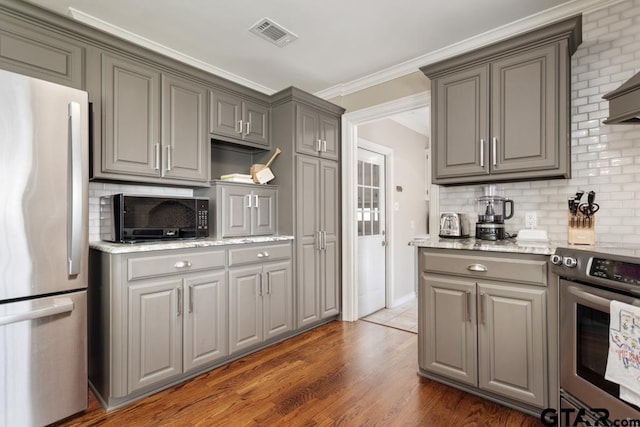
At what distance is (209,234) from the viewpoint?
268cm

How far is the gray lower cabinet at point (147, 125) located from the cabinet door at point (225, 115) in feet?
0.26

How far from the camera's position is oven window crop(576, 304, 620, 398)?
1.39 meters

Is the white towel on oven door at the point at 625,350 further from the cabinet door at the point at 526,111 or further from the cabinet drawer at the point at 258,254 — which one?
Answer: the cabinet drawer at the point at 258,254

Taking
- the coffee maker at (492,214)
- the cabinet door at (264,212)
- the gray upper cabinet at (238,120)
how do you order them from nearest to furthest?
the coffee maker at (492,214), the gray upper cabinet at (238,120), the cabinet door at (264,212)

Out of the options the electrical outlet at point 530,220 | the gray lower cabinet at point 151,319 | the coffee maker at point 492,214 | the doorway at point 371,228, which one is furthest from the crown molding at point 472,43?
the gray lower cabinet at point 151,319

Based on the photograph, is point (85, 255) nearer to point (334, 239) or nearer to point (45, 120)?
point (45, 120)

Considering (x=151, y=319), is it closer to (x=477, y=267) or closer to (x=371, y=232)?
(x=477, y=267)

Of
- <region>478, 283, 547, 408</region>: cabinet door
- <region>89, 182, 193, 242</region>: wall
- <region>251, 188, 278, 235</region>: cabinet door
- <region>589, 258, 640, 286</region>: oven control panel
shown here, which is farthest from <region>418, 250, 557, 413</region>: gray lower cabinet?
<region>89, 182, 193, 242</region>: wall

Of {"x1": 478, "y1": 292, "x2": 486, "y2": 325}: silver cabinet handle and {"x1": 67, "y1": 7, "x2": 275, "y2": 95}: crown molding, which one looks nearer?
{"x1": 478, "y1": 292, "x2": 486, "y2": 325}: silver cabinet handle

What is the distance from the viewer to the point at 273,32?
98.0 inches

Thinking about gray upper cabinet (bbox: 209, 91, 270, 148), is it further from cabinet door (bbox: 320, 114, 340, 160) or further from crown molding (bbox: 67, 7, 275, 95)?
cabinet door (bbox: 320, 114, 340, 160)

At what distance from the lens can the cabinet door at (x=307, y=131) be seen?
10.1 feet

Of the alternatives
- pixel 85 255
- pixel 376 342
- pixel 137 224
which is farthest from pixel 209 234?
pixel 376 342

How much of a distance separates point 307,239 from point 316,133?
107 centimetres
